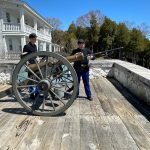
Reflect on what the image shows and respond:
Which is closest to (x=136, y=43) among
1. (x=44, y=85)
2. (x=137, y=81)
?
(x=137, y=81)

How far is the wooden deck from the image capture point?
3.11 m

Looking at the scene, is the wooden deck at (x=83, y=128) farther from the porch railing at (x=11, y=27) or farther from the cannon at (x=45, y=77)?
the porch railing at (x=11, y=27)

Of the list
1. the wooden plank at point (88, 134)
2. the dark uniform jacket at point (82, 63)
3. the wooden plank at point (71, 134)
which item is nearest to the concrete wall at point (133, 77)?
the dark uniform jacket at point (82, 63)

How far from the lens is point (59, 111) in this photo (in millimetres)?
4148

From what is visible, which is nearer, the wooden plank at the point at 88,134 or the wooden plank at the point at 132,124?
the wooden plank at the point at 88,134

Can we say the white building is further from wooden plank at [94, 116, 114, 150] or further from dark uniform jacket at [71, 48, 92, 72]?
wooden plank at [94, 116, 114, 150]

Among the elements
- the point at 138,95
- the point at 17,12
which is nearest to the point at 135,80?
the point at 138,95

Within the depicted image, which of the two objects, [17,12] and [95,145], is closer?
[95,145]

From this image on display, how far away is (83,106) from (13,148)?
7.05 feet

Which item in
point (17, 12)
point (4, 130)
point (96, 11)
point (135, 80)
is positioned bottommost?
point (4, 130)

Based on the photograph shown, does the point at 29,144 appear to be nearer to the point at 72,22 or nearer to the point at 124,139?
the point at 124,139

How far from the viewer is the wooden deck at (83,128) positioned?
3113 millimetres

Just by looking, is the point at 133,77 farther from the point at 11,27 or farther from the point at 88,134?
the point at 11,27

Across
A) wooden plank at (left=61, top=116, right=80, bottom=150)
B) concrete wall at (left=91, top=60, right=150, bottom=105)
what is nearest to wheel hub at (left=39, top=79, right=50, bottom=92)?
wooden plank at (left=61, top=116, right=80, bottom=150)
